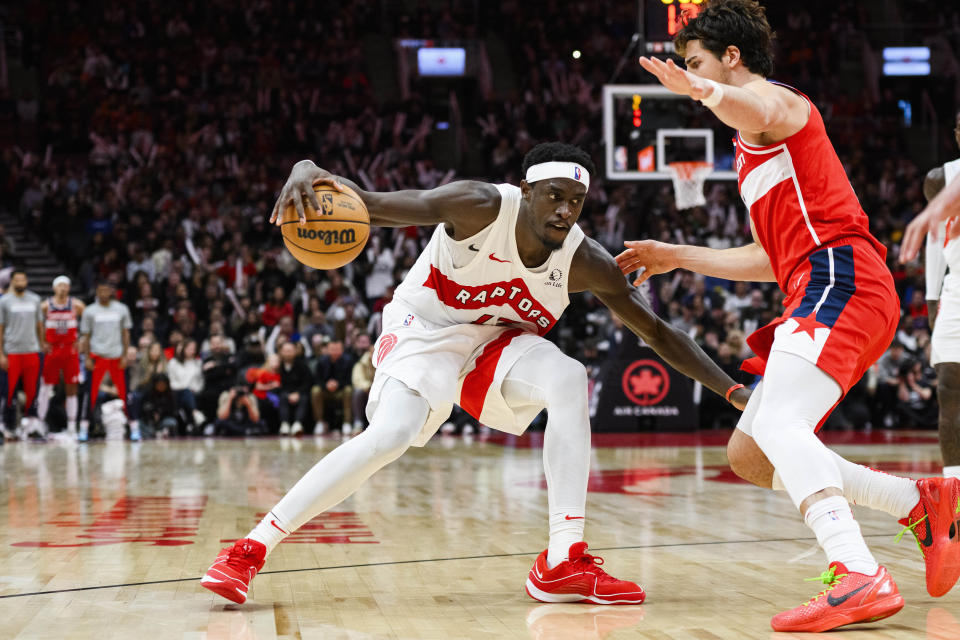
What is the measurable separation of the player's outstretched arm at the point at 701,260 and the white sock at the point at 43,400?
1024cm

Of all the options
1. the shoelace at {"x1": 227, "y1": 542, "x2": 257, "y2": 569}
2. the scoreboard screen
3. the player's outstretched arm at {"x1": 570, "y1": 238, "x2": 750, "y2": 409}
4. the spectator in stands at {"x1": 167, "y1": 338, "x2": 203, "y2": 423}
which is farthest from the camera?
the spectator in stands at {"x1": 167, "y1": 338, "x2": 203, "y2": 423}

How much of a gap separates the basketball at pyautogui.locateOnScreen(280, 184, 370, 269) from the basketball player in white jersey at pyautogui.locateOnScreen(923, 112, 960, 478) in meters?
2.86

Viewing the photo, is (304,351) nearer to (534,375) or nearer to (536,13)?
(534,375)

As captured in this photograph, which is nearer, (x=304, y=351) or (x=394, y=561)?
(x=394, y=561)

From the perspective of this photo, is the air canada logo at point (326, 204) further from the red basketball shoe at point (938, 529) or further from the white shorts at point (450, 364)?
the red basketball shoe at point (938, 529)

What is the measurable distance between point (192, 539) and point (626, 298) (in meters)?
2.42

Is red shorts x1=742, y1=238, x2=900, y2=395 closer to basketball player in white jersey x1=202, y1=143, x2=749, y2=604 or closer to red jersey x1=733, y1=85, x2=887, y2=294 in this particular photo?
red jersey x1=733, y1=85, x2=887, y2=294

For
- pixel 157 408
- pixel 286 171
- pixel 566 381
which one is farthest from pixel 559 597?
pixel 286 171

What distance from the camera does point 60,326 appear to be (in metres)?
12.3

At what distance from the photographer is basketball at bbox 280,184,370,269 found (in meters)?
3.64

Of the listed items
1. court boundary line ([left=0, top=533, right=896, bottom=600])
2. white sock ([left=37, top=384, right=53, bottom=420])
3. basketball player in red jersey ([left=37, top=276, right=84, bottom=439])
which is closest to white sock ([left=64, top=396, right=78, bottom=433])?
basketball player in red jersey ([left=37, top=276, right=84, bottom=439])

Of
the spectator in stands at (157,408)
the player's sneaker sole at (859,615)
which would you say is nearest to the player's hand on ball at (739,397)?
the player's sneaker sole at (859,615)

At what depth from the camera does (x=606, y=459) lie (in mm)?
9383

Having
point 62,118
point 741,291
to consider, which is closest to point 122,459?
point 741,291
